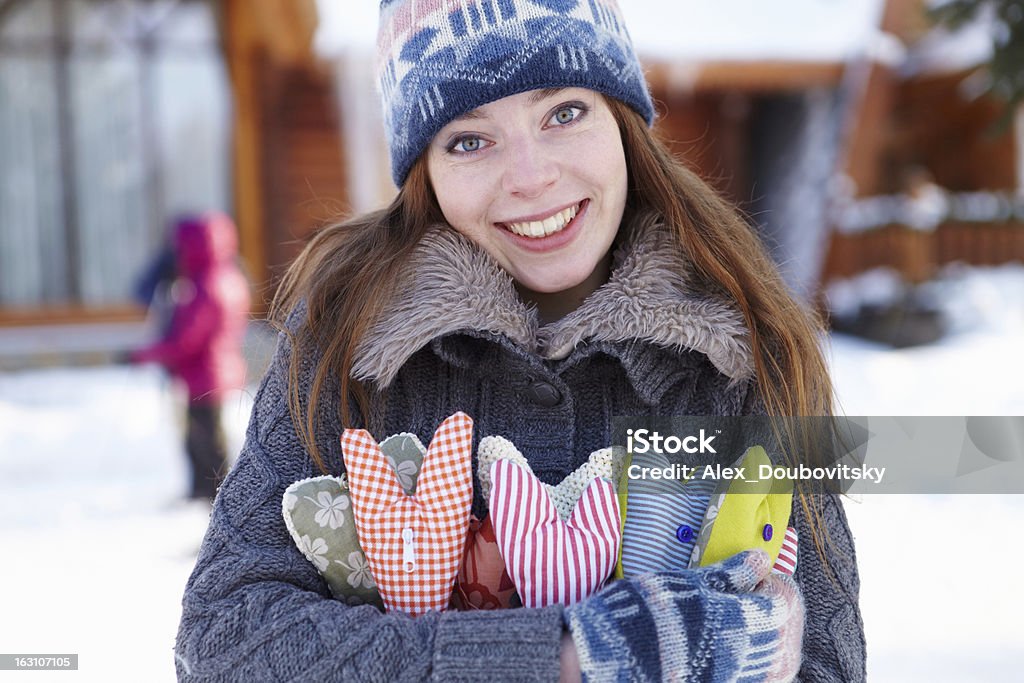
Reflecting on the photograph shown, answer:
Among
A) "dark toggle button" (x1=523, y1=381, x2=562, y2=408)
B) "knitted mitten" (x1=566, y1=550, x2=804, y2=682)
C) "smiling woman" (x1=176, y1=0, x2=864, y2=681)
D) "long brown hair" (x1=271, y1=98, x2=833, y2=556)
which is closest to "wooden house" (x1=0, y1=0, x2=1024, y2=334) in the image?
"long brown hair" (x1=271, y1=98, x2=833, y2=556)

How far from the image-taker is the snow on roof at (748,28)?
28.7 feet

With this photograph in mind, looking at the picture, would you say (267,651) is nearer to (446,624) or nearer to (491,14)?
(446,624)

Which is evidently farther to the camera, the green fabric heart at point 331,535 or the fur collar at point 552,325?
the fur collar at point 552,325

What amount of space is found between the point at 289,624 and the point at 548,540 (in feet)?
1.24

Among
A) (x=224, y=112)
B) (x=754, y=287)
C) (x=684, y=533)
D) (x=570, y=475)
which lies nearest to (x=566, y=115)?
(x=754, y=287)

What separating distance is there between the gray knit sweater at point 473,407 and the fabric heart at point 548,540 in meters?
0.09

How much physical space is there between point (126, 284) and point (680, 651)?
28.8 feet

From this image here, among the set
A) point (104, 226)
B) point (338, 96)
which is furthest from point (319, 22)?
point (104, 226)

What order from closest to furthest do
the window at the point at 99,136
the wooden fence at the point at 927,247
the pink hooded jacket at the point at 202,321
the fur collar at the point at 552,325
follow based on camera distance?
1. the fur collar at the point at 552,325
2. the pink hooded jacket at the point at 202,321
3. the window at the point at 99,136
4. the wooden fence at the point at 927,247

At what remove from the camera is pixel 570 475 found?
4.87 feet

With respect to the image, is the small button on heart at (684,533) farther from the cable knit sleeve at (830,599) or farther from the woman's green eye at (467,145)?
the woman's green eye at (467,145)

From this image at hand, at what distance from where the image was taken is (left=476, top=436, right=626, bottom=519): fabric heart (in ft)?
4.78

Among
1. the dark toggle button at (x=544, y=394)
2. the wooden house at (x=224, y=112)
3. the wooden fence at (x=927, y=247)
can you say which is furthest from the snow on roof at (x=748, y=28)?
the dark toggle button at (x=544, y=394)

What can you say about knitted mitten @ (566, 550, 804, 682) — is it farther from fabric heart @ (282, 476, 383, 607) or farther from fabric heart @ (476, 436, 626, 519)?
fabric heart @ (282, 476, 383, 607)
